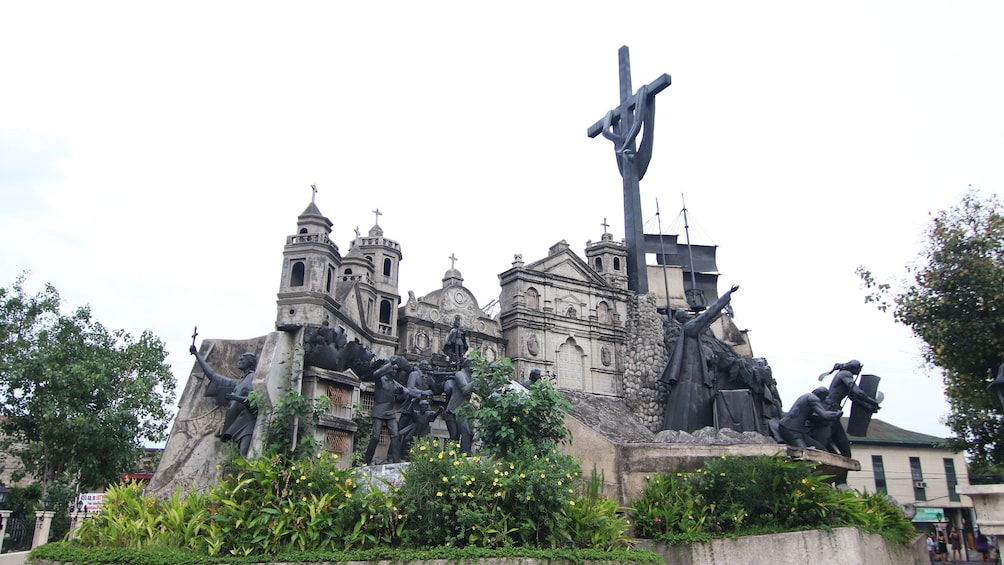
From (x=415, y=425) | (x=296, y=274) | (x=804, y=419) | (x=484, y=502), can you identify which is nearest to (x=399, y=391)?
(x=415, y=425)

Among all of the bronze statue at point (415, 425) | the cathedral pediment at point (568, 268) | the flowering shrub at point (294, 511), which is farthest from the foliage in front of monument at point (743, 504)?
the cathedral pediment at point (568, 268)

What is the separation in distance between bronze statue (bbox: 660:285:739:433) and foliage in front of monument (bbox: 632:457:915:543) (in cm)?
513

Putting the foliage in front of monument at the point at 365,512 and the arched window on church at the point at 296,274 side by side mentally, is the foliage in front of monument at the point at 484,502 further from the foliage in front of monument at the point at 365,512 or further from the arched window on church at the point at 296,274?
the arched window on church at the point at 296,274

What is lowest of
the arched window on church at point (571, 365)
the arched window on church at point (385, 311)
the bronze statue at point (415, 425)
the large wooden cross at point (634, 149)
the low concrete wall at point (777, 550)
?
the low concrete wall at point (777, 550)

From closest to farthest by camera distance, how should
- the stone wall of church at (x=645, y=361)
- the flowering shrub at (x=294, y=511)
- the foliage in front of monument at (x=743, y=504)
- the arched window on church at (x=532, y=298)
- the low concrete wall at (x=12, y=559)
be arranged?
the flowering shrub at (x=294, y=511) → the foliage in front of monument at (x=743, y=504) → the low concrete wall at (x=12, y=559) → the stone wall of church at (x=645, y=361) → the arched window on church at (x=532, y=298)

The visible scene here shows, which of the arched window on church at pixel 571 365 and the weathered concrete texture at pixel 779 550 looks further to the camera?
the arched window on church at pixel 571 365

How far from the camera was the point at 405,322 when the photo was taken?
23.5m

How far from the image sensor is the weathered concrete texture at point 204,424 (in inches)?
539

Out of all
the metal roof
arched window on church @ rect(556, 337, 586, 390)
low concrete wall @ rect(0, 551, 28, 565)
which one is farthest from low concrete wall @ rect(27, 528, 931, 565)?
the metal roof

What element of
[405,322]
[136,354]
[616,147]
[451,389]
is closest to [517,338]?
[405,322]

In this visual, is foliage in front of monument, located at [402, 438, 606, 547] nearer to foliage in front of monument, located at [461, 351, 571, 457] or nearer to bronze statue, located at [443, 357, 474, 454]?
foliage in front of monument, located at [461, 351, 571, 457]

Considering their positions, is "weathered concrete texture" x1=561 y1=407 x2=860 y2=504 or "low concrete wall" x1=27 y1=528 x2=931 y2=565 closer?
"low concrete wall" x1=27 y1=528 x2=931 y2=565

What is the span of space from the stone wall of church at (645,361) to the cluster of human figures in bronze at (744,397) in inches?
111

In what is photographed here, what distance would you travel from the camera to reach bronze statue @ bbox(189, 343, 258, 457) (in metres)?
13.7
